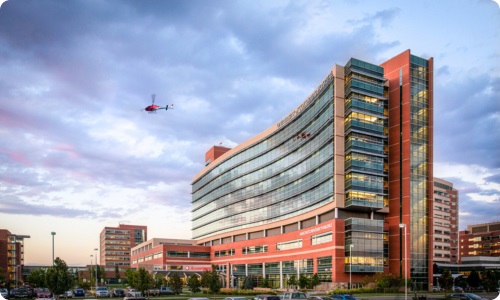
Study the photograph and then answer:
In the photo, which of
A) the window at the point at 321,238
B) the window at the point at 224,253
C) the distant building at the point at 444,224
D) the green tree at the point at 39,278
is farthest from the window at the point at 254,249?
the distant building at the point at 444,224

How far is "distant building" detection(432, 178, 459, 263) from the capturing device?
176875 mm

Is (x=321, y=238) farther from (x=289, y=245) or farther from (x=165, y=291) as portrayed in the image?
(x=165, y=291)

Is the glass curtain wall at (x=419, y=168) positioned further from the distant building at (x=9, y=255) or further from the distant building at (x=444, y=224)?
the distant building at (x=9, y=255)

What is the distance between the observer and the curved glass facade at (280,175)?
10588cm

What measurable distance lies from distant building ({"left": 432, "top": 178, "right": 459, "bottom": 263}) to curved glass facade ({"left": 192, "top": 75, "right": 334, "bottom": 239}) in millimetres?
78205

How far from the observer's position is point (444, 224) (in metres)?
181

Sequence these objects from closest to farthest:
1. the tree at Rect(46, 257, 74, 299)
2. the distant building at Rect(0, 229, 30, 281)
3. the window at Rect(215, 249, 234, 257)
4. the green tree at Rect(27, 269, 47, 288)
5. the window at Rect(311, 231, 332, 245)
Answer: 1. the tree at Rect(46, 257, 74, 299)
2. the green tree at Rect(27, 269, 47, 288)
3. the window at Rect(311, 231, 332, 245)
4. the window at Rect(215, 249, 234, 257)
5. the distant building at Rect(0, 229, 30, 281)

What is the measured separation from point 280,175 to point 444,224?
88.6m

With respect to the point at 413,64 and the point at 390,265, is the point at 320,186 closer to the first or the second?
the point at 390,265

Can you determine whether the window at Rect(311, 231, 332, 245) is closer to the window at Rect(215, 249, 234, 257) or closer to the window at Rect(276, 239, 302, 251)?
the window at Rect(276, 239, 302, 251)

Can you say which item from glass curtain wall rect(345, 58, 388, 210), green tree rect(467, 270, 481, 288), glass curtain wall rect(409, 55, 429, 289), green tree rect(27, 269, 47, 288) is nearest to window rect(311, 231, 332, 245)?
glass curtain wall rect(345, 58, 388, 210)

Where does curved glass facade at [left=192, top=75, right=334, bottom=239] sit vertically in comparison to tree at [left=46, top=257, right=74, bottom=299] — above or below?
above

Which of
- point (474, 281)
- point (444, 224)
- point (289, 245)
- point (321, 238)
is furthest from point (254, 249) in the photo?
point (444, 224)

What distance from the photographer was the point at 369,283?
91625mm
